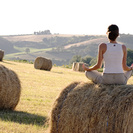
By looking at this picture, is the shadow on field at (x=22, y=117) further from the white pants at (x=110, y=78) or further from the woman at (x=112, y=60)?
the woman at (x=112, y=60)

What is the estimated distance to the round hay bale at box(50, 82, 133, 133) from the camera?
6.14 meters

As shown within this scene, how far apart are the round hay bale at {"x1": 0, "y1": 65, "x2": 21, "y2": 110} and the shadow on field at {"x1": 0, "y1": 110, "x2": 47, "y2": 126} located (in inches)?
10.7

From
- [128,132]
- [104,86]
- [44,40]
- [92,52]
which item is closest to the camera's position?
[128,132]

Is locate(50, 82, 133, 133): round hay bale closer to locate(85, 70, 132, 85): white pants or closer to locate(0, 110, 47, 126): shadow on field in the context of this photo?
locate(85, 70, 132, 85): white pants

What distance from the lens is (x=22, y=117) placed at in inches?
367

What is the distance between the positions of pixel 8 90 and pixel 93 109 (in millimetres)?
4356

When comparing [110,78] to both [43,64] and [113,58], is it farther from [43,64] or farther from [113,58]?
[43,64]

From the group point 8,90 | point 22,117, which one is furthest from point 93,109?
point 8,90

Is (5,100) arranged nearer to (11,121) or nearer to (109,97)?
(11,121)

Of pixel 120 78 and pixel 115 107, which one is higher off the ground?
pixel 120 78

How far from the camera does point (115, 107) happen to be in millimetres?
6227

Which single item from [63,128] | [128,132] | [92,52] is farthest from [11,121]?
[92,52]

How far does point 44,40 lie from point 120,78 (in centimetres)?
18697

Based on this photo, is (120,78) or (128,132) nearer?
(128,132)
